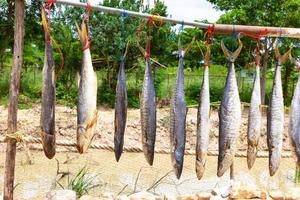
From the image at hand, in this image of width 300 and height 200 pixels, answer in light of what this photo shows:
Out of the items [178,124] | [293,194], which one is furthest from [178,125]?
[293,194]

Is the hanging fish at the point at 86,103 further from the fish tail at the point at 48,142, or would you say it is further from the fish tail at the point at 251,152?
the fish tail at the point at 251,152

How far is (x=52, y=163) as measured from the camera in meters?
11.1

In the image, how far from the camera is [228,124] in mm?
3762

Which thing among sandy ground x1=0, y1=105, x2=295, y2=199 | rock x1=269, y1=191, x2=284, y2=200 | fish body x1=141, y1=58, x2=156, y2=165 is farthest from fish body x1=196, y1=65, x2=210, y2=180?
rock x1=269, y1=191, x2=284, y2=200

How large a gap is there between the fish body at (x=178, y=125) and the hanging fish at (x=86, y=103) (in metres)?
0.53

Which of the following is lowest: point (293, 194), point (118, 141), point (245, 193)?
point (293, 194)

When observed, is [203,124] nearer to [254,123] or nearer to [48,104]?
[254,123]

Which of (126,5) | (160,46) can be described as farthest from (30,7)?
(160,46)

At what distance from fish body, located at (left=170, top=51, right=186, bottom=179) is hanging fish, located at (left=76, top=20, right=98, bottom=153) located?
533 mm

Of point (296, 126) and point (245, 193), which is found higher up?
point (296, 126)

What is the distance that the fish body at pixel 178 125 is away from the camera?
3678 mm

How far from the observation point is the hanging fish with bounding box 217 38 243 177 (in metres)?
3.74

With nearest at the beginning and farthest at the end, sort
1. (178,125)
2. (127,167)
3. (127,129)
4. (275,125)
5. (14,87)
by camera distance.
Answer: (178,125) → (275,125) → (14,87) → (127,167) → (127,129)

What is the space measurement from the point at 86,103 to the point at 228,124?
3.23 feet
